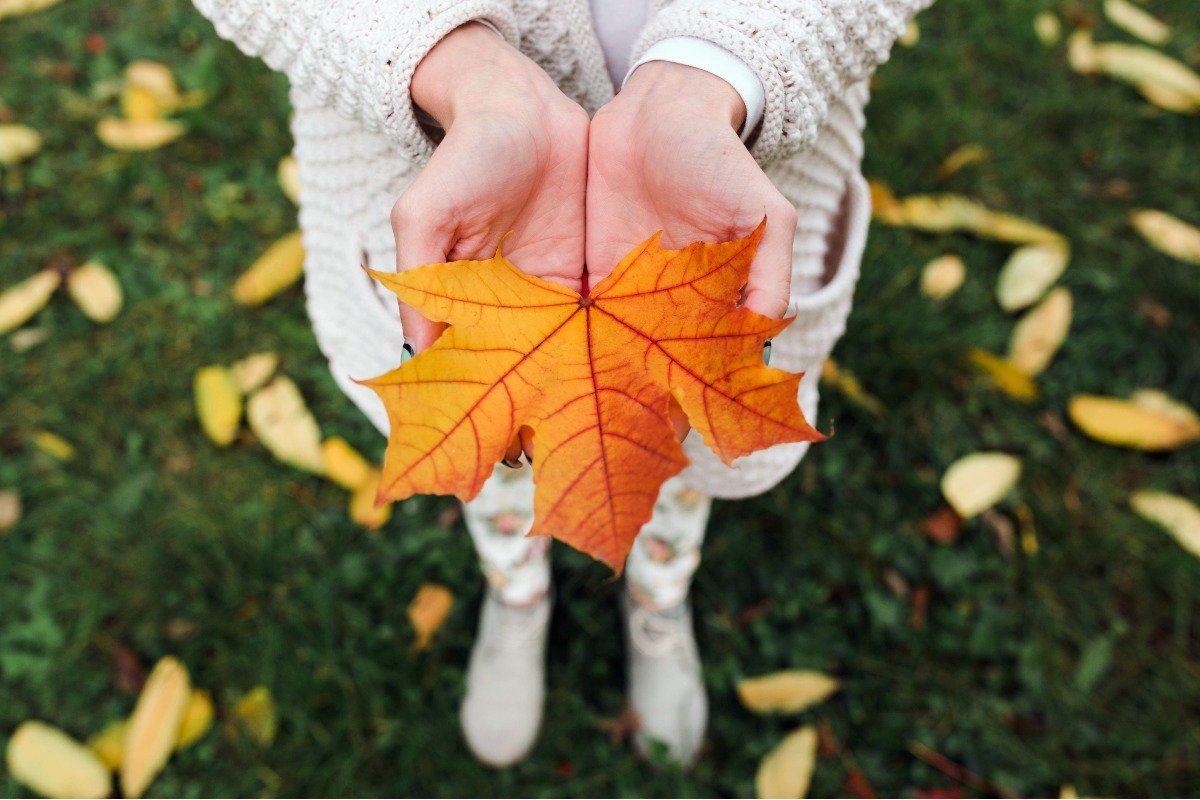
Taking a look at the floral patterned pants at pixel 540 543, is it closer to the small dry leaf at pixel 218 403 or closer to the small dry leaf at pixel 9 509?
the small dry leaf at pixel 218 403

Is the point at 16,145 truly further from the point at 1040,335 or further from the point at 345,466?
the point at 1040,335

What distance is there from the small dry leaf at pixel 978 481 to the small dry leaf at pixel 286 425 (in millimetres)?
1211

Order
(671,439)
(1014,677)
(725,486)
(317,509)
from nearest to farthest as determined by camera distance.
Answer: (671,439) < (725,486) < (1014,677) < (317,509)

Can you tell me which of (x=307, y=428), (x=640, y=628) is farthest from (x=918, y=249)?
(x=307, y=428)

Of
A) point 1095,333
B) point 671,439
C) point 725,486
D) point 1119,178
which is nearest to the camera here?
point 671,439

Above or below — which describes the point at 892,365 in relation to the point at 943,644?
above

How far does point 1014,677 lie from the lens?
1.57 meters

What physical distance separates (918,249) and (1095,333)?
1.30 feet

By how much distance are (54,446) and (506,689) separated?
1.02 m

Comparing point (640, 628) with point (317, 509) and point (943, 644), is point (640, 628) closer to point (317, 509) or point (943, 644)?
point (943, 644)

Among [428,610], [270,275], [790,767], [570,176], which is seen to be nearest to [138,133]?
[270,275]

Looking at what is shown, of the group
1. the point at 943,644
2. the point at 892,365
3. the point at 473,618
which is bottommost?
the point at 473,618

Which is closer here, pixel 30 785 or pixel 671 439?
pixel 671 439

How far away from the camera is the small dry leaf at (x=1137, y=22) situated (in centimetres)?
221
